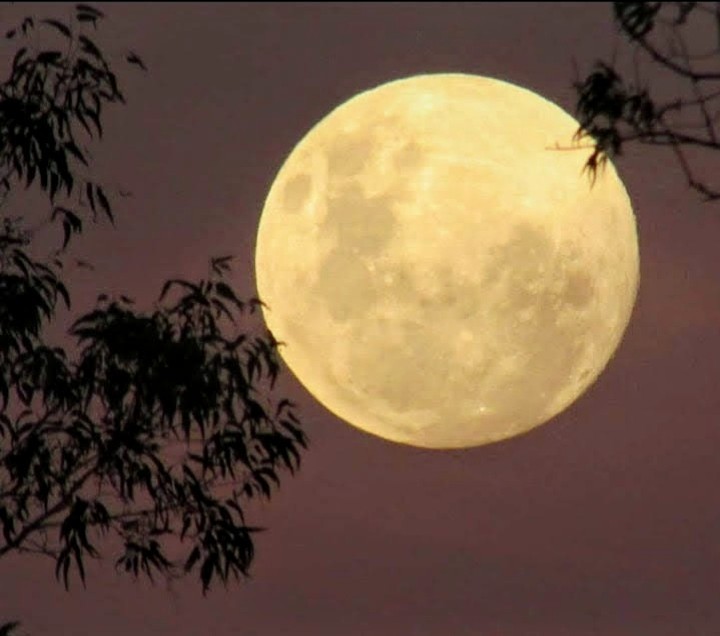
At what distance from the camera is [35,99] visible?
15.5m

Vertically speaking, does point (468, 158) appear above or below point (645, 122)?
above

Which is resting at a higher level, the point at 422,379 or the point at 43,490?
the point at 422,379

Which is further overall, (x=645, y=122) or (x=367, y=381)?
(x=367, y=381)

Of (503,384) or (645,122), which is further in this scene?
(503,384)

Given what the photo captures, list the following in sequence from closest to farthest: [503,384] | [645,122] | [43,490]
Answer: [645,122]
[43,490]
[503,384]

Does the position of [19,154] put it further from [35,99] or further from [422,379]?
[422,379]

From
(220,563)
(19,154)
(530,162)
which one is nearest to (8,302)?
(19,154)

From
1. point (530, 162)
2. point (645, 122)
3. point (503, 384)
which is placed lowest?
point (645, 122)

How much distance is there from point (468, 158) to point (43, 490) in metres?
5.33

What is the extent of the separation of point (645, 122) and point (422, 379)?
7114mm

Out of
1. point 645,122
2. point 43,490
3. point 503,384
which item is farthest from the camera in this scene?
point 503,384

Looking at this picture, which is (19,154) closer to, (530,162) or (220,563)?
(220,563)

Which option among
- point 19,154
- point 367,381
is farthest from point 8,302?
point 367,381

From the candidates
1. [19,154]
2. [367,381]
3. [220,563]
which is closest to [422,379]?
[367,381]
